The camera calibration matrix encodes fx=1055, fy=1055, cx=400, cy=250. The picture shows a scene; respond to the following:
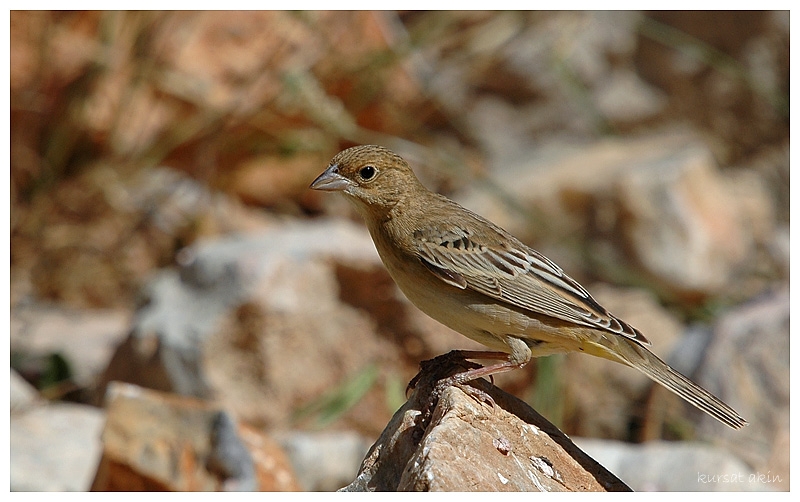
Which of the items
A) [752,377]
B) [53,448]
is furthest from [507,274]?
[53,448]

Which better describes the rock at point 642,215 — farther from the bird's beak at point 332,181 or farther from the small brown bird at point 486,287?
the bird's beak at point 332,181

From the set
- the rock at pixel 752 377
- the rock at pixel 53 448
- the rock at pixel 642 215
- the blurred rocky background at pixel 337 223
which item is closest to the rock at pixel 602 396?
the blurred rocky background at pixel 337 223

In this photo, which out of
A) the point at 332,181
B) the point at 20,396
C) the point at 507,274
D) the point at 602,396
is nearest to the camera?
the point at 507,274

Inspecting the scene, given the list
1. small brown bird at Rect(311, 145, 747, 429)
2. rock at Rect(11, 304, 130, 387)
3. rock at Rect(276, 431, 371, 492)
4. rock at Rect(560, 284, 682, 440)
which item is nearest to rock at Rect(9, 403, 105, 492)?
rock at Rect(11, 304, 130, 387)

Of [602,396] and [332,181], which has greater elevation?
[332,181]

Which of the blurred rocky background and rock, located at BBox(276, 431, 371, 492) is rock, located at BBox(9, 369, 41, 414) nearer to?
the blurred rocky background

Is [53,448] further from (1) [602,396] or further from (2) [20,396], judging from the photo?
(1) [602,396]
